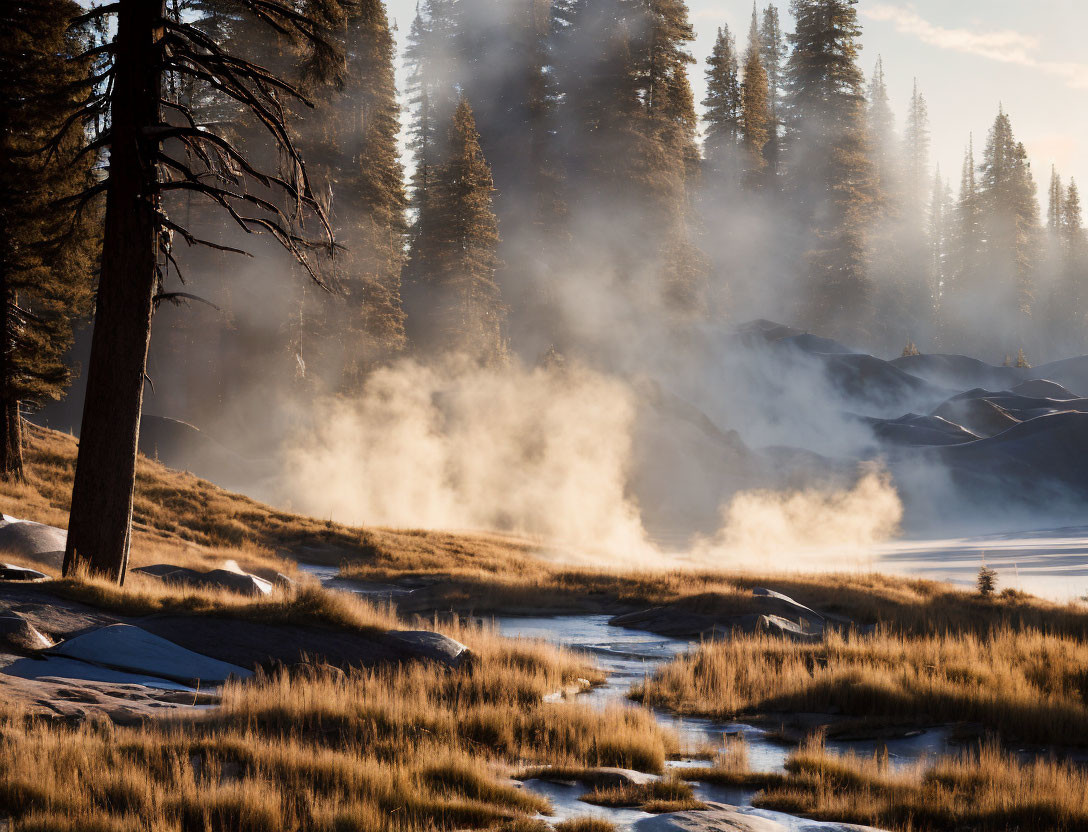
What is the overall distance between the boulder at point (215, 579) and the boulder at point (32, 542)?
4.88ft

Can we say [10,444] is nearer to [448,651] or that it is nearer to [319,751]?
[448,651]

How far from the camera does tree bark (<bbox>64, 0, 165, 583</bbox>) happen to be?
40.1 ft

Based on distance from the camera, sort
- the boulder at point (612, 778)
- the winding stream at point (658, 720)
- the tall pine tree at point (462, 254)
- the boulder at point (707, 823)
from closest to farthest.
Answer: the boulder at point (707, 823) → the winding stream at point (658, 720) → the boulder at point (612, 778) → the tall pine tree at point (462, 254)

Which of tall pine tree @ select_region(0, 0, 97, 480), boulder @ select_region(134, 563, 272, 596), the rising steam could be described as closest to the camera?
boulder @ select_region(134, 563, 272, 596)

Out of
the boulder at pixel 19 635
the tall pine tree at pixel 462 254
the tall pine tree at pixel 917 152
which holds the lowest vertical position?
the boulder at pixel 19 635

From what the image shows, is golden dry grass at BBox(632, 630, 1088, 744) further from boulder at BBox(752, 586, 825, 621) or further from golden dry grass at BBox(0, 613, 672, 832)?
boulder at BBox(752, 586, 825, 621)

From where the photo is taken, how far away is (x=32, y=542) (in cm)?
1526

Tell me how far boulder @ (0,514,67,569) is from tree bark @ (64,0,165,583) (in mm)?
2944

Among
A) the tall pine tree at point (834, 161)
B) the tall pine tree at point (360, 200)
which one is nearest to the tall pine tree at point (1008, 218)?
the tall pine tree at point (834, 161)

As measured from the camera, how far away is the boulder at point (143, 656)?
922 cm

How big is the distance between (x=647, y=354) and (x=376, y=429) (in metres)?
21.4

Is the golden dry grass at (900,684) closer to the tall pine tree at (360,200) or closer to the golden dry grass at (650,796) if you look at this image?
the golden dry grass at (650,796)

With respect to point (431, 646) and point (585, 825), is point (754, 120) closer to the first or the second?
point (431, 646)

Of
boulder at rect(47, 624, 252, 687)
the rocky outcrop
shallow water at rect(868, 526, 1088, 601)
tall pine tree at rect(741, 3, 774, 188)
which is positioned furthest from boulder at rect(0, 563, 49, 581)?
tall pine tree at rect(741, 3, 774, 188)
